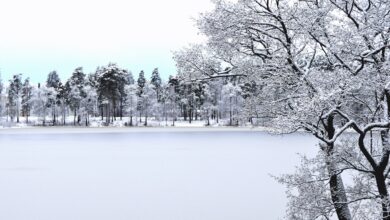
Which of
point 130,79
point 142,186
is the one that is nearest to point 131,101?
point 130,79

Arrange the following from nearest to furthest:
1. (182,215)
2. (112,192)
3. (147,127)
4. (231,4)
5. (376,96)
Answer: (376,96) → (231,4) → (182,215) → (112,192) → (147,127)

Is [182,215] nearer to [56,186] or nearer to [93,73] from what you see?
[56,186]

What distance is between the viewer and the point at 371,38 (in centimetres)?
769

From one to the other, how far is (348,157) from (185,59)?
14.0ft

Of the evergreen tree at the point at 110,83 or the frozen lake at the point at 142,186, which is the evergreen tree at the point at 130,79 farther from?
the frozen lake at the point at 142,186

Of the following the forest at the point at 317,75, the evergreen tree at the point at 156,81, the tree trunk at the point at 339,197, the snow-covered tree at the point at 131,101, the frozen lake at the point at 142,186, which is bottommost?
the frozen lake at the point at 142,186

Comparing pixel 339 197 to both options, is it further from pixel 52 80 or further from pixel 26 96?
pixel 52 80

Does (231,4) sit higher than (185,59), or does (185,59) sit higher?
(231,4)

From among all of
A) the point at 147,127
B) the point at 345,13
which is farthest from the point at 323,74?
the point at 147,127

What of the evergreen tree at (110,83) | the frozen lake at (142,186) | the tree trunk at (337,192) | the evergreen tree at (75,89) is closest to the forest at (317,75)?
the tree trunk at (337,192)

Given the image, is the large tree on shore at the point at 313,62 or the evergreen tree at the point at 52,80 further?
the evergreen tree at the point at 52,80

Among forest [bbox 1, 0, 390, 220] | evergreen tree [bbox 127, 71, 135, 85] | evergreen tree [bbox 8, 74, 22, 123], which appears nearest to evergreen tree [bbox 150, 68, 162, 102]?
evergreen tree [bbox 127, 71, 135, 85]

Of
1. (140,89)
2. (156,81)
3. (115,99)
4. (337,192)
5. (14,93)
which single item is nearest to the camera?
(337,192)

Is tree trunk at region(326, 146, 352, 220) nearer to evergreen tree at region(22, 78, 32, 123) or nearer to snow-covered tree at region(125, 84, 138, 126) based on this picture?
snow-covered tree at region(125, 84, 138, 126)
